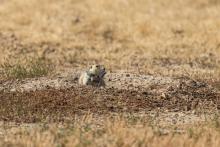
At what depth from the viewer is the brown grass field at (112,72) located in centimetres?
1070

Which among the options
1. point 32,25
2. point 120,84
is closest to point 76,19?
point 32,25

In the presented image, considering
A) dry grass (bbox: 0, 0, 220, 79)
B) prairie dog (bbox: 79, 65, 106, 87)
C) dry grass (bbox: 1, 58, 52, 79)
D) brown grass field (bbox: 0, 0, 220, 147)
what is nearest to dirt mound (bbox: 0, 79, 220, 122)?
brown grass field (bbox: 0, 0, 220, 147)

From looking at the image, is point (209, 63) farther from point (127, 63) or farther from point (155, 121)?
point (155, 121)

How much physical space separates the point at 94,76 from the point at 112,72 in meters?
2.36

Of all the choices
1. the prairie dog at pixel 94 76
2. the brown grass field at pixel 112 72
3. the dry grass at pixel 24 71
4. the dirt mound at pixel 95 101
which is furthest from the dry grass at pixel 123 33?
the prairie dog at pixel 94 76

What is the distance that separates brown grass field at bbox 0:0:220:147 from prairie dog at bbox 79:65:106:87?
Result: 27cm

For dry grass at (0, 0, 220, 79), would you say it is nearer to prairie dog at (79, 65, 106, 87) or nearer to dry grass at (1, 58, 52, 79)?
dry grass at (1, 58, 52, 79)

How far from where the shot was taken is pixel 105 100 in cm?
1321

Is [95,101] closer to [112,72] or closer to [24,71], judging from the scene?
[24,71]

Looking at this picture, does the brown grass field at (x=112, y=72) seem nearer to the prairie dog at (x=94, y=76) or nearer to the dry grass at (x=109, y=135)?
the dry grass at (x=109, y=135)

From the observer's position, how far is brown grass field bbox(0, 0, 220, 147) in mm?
10695

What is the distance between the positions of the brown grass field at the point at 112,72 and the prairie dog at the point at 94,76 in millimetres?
272

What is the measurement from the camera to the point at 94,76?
14.2 m

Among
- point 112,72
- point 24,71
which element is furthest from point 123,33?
point 24,71
